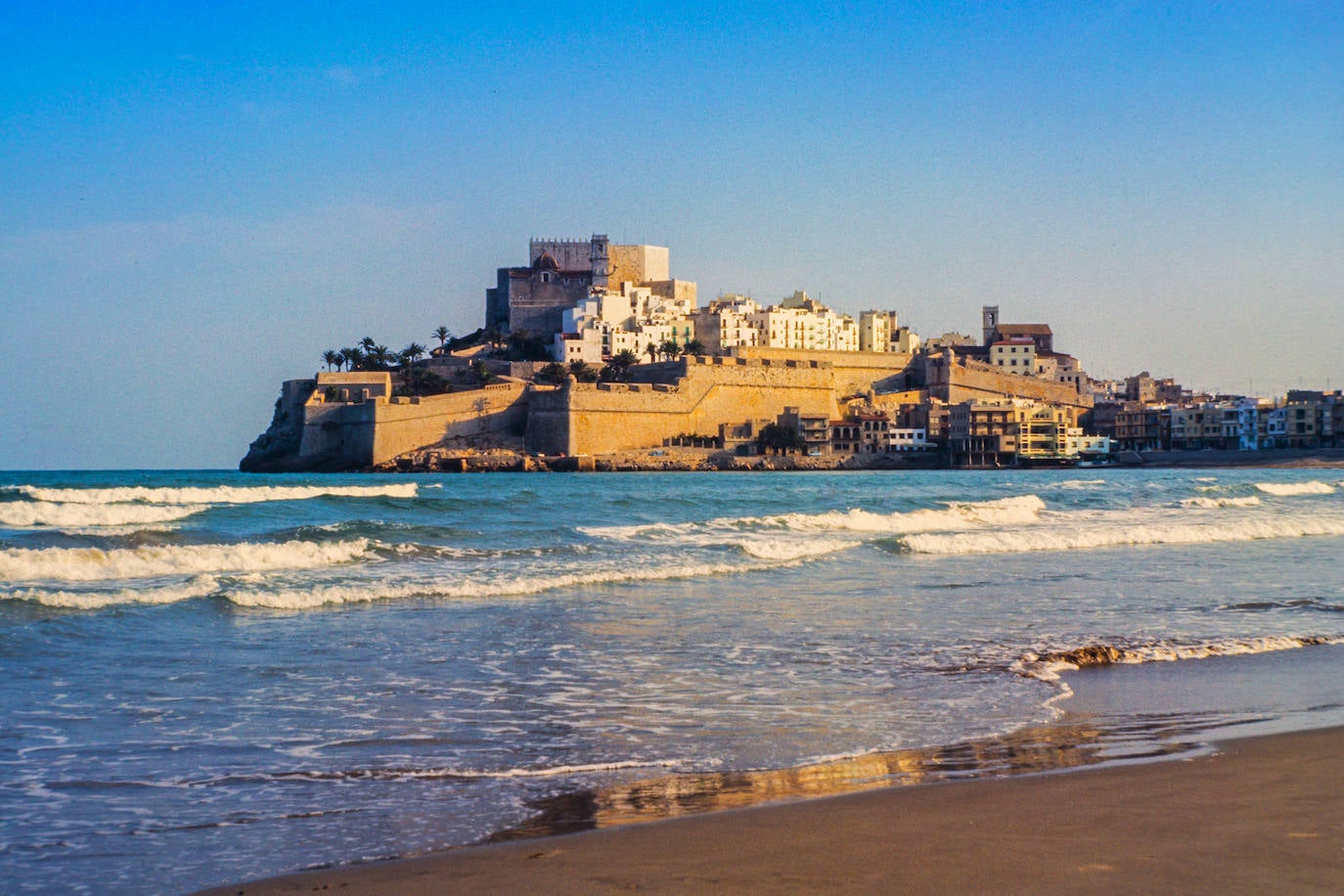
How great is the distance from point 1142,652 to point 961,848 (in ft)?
13.1

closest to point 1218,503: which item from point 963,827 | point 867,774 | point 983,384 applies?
point 867,774

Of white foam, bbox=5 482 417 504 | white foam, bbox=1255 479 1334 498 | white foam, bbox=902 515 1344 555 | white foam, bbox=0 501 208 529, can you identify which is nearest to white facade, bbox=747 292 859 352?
white foam, bbox=1255 479 1334 498

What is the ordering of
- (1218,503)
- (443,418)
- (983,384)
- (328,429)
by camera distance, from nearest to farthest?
(1218,503) → (443,418) → (328,429) → (983,384)

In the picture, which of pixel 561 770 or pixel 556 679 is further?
pixel 556 679

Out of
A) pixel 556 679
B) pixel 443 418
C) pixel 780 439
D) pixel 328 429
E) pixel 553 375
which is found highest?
pixel 553 375

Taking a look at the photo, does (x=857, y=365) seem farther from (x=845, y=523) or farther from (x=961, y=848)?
(x=961, y=848)

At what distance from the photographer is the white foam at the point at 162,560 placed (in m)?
10.4

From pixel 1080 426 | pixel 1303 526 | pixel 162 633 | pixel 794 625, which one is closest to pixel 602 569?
pixel 794 625

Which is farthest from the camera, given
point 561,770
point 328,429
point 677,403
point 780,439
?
point 780,439

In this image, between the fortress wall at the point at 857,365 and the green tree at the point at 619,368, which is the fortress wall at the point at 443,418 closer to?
the green tree at the point at 619,368

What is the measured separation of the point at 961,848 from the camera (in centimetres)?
320

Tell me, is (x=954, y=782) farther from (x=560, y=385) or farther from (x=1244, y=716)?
(x=560, y=385)

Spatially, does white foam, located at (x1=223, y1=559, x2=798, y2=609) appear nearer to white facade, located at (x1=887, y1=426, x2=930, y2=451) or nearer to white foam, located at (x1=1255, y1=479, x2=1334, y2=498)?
white foam, located at (x1=1255, y1=479, x2=1334, y2=498)

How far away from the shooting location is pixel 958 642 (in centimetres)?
720
